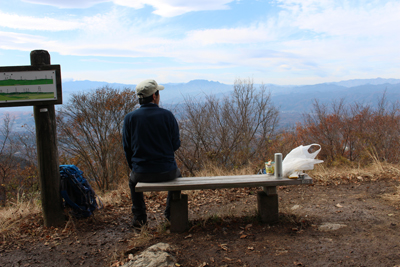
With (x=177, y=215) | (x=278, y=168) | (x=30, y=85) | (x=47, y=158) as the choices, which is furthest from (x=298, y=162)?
(x=30, y=85)

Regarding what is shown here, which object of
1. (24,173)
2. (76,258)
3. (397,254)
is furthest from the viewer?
(24,173)

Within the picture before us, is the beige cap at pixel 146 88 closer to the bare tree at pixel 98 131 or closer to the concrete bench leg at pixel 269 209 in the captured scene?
the concrete bench leg at pixel 269 209

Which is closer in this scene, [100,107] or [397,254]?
[397,254]

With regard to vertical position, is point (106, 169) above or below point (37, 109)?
below

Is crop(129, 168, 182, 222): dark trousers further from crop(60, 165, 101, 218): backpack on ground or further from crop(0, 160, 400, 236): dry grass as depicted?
crop(0, 160, 400, 236): dry grass

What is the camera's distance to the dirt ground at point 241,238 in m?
2.64

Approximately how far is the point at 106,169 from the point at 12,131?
12.6m

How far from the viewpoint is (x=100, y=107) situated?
17094 millimetres

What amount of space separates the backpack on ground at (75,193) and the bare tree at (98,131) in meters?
13.8

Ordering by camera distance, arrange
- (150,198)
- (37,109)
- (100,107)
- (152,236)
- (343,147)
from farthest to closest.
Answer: (343,147) < (100,107) < (150,198) < (37,109) < (152,236)

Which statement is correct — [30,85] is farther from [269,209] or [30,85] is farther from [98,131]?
[98,131]

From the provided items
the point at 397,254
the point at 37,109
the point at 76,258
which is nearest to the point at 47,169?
the point at 37,109

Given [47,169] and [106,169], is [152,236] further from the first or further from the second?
[106,169]

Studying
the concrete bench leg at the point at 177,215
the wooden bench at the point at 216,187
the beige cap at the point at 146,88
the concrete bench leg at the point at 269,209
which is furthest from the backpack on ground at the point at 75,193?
the concrete bench leg at the point at 269,209
